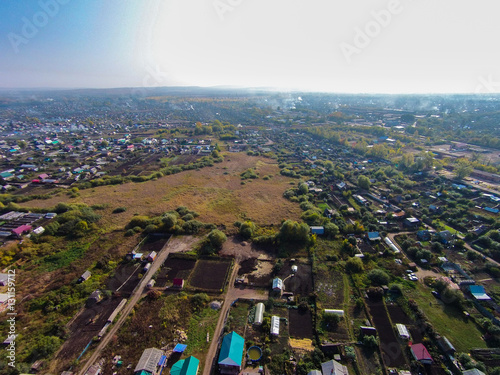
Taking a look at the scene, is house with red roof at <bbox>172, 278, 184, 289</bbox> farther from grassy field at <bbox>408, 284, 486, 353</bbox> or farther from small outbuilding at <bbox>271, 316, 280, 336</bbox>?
grassy field at <bbox>408, 284, 486, 353</bbox>

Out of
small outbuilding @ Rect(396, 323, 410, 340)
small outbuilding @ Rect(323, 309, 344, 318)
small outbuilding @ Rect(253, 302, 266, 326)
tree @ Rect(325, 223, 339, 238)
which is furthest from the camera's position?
tree @ Rect(325, 223, 339, 238)

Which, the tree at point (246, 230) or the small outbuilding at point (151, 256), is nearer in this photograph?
the small outbuilding at point (151, 256)

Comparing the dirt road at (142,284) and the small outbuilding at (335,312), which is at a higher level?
the small outbuilding at (335,312)

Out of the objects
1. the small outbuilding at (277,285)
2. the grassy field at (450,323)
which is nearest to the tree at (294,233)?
the small outbuilding at (277,285)

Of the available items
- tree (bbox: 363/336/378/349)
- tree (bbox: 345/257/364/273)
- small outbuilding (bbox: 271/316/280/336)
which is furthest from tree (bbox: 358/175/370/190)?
small outbuilding (bbox: 271/316/280/336)

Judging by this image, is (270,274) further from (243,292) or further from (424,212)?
(424,212)

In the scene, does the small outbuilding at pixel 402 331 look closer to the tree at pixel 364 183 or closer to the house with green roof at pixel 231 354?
the house with green roof at pixel 231 354
